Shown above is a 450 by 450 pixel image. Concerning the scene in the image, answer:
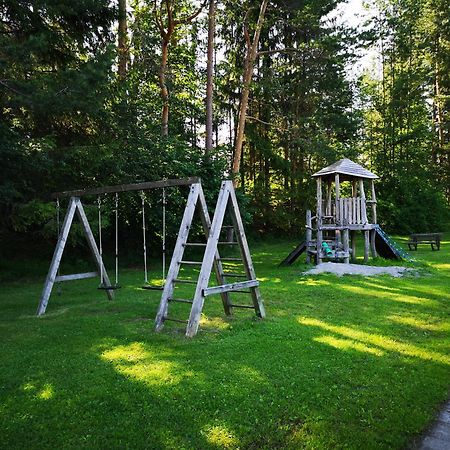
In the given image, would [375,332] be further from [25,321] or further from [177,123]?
[177,123]

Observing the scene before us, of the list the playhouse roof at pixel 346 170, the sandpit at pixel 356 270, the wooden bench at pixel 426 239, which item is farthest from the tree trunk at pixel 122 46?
the wooden bench at pixel 426 239

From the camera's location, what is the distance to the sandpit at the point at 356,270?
38.3 feet

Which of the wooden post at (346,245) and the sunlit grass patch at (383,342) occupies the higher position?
the wooden post at (346,245)

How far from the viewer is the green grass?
319cm

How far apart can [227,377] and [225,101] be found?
856 inches

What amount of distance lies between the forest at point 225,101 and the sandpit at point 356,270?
457cm

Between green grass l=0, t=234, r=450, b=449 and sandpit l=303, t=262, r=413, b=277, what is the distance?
3.93 m

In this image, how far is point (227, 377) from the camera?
4188 mm

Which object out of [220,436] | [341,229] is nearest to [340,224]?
[341,229]

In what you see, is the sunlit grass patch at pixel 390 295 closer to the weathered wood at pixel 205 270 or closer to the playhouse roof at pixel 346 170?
the weathered wood at pixel 205 270

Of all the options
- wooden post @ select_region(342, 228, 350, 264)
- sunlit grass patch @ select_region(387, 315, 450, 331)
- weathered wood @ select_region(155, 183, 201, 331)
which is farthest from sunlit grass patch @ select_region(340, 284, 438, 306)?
weathered wood @ select_region(155, 183, 201, 331)

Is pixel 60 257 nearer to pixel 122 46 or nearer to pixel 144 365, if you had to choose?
pixel 144 365

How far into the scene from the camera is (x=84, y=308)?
793cm

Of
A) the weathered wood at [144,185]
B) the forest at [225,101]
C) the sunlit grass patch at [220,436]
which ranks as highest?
the forest at [225,101]
